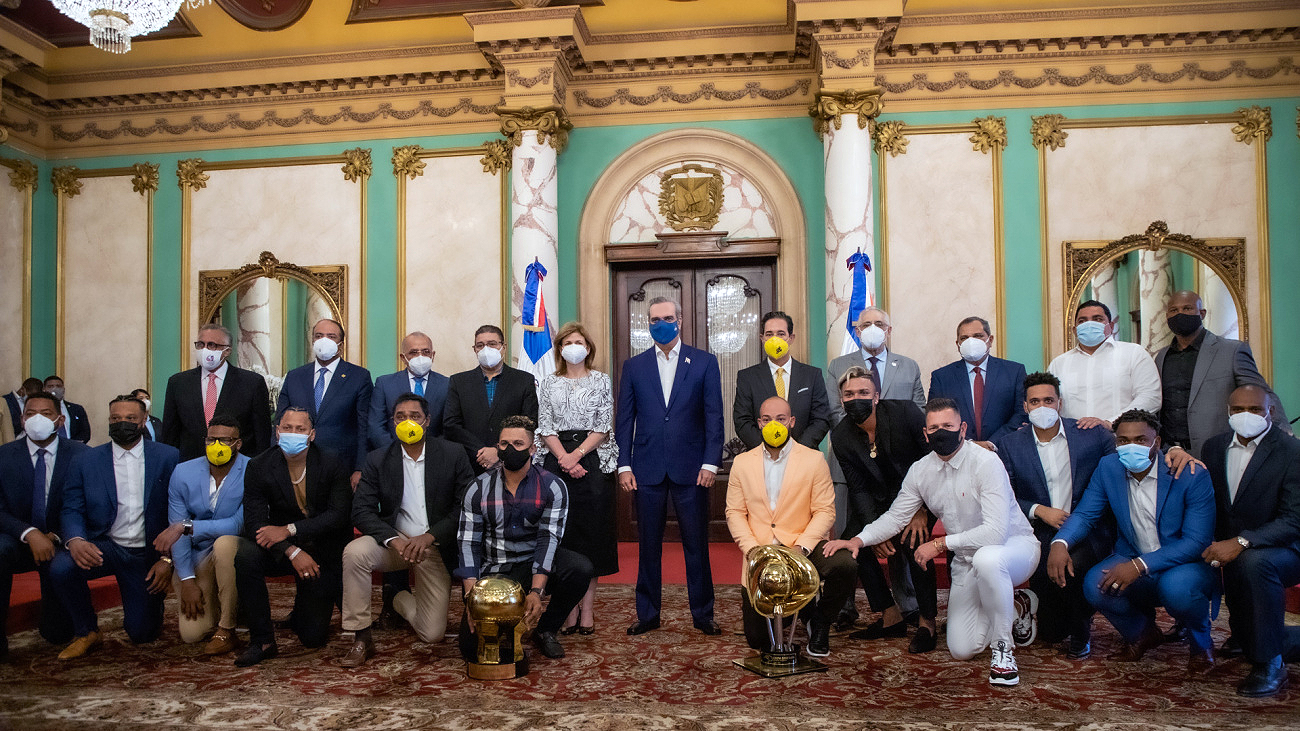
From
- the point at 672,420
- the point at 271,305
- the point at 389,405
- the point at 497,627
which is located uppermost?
the point at 271,305

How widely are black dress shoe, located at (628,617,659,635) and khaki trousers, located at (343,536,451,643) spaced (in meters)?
0.99

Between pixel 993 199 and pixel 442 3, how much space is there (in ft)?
18.2

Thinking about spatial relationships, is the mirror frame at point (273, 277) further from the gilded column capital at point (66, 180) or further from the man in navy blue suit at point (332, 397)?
the man in navy blue suit at point (332, 397)

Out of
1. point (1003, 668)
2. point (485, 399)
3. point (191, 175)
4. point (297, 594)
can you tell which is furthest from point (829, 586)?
point (191, 175)

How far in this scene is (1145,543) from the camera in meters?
4.49

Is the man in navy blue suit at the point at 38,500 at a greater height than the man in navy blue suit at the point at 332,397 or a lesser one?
lesser

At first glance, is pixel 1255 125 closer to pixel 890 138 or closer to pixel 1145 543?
pixel 890 138

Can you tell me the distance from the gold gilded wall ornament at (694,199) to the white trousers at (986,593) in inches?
199

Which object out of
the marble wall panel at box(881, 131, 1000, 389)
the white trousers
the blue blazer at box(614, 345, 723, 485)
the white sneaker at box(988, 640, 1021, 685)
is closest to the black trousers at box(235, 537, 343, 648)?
the blue blazer at box(614, 345, 723, 485)

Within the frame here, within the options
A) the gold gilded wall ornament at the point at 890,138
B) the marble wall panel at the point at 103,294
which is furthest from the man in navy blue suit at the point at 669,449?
the marble wall panel at the point at 103,294

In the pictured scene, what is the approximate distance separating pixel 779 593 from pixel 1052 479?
67.2 inches

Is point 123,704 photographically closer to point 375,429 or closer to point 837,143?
point 375,429

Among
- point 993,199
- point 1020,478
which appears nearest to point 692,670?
point 1020,478

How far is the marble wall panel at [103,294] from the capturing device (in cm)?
949
